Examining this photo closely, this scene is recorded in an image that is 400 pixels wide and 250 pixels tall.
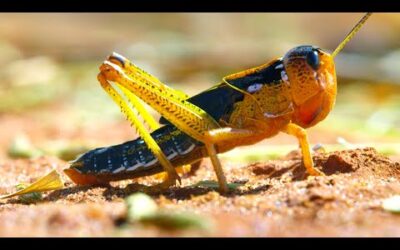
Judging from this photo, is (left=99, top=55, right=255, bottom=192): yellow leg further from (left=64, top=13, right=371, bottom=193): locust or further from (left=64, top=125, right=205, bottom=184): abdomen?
(left=64, top=125, right=205, bottom=184): abdomen

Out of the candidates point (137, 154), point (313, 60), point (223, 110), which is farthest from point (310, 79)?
point (137, 154)

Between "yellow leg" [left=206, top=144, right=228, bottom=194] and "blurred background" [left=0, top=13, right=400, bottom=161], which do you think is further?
"blurred background" [left=0, top=13, right=400, bottom=161]

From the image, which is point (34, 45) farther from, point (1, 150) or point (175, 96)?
point (175, 96)

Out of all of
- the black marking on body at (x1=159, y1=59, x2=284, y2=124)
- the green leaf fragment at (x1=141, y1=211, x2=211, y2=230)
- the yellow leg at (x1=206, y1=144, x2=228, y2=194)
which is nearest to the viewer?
the green leaf fragment at (x1=141, y1=211, x2=211, y2=230)

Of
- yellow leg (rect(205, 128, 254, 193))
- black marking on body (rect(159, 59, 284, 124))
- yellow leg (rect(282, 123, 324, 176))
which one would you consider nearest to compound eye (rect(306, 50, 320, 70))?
black marking on body (rect(159, 59, 284, 124))

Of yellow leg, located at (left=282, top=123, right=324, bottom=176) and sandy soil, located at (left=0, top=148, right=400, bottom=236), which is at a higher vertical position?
yellow leg, located at (left=282, top=123, right=324, bottom=176)

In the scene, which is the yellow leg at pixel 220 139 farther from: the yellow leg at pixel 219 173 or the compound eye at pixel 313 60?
the compound eye at pixel 313 60

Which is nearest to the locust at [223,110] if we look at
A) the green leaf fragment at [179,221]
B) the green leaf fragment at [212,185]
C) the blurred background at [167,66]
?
the green leaf fragment at [212,185]

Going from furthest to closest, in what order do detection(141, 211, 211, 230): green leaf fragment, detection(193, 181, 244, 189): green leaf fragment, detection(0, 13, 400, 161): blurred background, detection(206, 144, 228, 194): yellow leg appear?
detection(0, 13, 400, 161): blurred background → detection(193, 181, 244, 189): green leaf fragment → detection(206, 144, 228, 194): yellow leg → detection(141, 211, 211, 230): green leaf fragment
